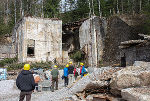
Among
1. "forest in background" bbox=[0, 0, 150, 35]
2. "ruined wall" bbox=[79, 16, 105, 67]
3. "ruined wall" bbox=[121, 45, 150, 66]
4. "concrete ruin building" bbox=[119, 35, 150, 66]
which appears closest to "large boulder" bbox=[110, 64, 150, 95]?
"concrete ruin building" bbox=[119, 35, 150, 66]

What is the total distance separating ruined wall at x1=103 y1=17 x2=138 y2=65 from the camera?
63.2 ft

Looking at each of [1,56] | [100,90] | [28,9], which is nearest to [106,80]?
[100,90]

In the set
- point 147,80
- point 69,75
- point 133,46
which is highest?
point 133,46

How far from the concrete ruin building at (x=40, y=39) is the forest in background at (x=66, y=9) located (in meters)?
8.12

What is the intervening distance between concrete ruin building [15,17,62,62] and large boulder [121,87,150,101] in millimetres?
18511

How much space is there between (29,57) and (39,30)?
4005 mm

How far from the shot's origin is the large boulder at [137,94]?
415 cm

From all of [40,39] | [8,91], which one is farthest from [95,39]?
[8,91]

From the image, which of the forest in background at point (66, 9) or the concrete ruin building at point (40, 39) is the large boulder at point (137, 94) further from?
the forest in background at point (66, 9)

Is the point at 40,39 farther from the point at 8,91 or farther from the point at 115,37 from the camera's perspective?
the point at 8,91

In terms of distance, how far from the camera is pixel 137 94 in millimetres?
4324

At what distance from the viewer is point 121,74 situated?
5.20 metres

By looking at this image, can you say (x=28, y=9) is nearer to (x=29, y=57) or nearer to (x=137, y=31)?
(x=29, y=57)

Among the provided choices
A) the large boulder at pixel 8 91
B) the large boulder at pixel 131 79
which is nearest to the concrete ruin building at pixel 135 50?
the large boulder at pixel 131 79
